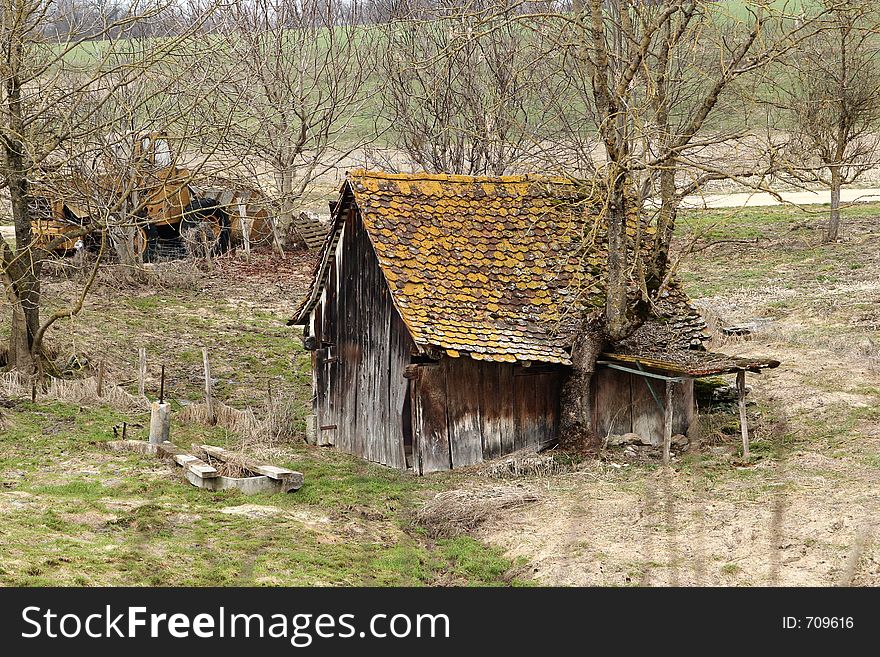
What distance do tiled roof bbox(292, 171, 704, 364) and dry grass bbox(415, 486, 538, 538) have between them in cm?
201

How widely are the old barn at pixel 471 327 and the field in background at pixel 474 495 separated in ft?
2.53

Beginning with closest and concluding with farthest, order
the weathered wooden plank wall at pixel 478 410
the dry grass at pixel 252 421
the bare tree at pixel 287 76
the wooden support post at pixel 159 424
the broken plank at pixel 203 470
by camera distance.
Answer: the broken plank at pixel 203 470 → the wooden support post at pixel 159 424 → the weathered wooden plank wall at pixel 478 410 → the dry grass at pixel 252 421 → the bare tree at pixel 287 76

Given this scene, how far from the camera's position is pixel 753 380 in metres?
18.2

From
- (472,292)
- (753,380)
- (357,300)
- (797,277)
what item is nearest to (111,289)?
(357,300)

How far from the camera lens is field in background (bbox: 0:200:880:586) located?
9.51 metres

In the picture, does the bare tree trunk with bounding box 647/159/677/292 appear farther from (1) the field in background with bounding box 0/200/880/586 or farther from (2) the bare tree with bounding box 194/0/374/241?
(2) the bare tree with bounding box 194/0/374/241

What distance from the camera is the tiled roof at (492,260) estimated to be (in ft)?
47.6

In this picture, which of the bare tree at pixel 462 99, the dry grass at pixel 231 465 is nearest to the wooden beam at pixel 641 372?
the dry grass at pixel 231 465

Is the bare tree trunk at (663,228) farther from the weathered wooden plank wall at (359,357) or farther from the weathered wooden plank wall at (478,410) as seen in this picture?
the weathered wooden plank wall at (359,357)

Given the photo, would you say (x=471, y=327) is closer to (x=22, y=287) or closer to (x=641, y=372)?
(x=641, y=372)

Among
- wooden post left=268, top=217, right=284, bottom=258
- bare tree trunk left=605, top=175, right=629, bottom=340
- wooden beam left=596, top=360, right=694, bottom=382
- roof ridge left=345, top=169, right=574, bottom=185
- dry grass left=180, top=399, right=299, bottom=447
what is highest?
wooden post left=268, top=217, right=284, bottom=258

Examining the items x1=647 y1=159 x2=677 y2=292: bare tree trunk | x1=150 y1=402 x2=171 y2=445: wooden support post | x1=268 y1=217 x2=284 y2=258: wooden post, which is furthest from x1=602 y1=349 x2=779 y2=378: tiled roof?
x1=268 y1=217 x2=284 y2=258: wooden post

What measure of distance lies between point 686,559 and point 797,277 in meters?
19.3

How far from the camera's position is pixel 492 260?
1562 centimetres
